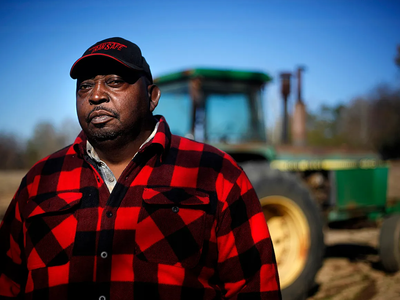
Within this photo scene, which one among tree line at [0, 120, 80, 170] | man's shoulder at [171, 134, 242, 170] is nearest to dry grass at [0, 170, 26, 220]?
tree line at [0, 120, 80, 170]

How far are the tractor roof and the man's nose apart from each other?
6.69 ft

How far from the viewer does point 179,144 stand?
165cm

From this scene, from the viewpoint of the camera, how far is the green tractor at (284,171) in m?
3.28

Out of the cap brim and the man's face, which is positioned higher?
the cap brim

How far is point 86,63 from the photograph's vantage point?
61.8 inches

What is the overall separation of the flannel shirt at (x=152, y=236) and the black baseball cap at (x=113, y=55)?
36cm

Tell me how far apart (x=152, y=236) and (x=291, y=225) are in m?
2.31

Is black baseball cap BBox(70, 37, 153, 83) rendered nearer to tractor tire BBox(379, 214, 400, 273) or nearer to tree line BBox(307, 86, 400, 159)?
tractor tire BBox(379, 214, 400, 273)

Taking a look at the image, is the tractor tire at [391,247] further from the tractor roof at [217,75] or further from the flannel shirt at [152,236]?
the flannel shirt at [152,236]

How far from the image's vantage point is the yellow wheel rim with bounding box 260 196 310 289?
10.8 feet

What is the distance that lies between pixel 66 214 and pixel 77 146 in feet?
1.07

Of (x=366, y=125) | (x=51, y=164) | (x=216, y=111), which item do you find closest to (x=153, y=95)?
(x=51, y=164)

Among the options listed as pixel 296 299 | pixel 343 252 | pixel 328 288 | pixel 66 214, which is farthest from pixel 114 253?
pixel 343 252

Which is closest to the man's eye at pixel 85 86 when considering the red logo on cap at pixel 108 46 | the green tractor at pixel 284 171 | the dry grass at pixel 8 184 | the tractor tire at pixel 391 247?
the red logo on cap at pixel 108 46
